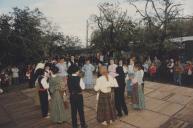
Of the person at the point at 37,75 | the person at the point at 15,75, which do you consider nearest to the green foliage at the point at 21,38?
the person at the point at 15,75

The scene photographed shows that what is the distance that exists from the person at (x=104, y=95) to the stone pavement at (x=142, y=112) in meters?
0.37

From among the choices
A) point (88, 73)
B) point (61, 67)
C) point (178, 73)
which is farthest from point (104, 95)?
point (178, 73)

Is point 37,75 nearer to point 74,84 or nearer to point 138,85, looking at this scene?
point 74,84

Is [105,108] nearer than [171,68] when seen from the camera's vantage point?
Yes

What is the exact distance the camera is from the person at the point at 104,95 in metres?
7.86

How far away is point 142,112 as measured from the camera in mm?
9500

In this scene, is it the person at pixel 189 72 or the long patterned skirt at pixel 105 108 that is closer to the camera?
the long patterned skirt at pixel 105 108

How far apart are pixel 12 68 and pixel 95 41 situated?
8064 mm

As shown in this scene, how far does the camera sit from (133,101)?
381 inches

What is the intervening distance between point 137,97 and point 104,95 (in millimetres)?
1988

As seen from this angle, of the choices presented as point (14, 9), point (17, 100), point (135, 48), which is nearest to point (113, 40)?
point (135, 48)

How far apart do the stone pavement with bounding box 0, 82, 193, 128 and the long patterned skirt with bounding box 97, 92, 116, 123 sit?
12.4 inches

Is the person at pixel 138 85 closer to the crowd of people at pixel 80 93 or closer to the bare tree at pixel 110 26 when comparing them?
the crowd of people at pixel 80 93

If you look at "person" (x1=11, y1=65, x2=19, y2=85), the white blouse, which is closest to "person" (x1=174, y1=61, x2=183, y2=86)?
the white blouse
